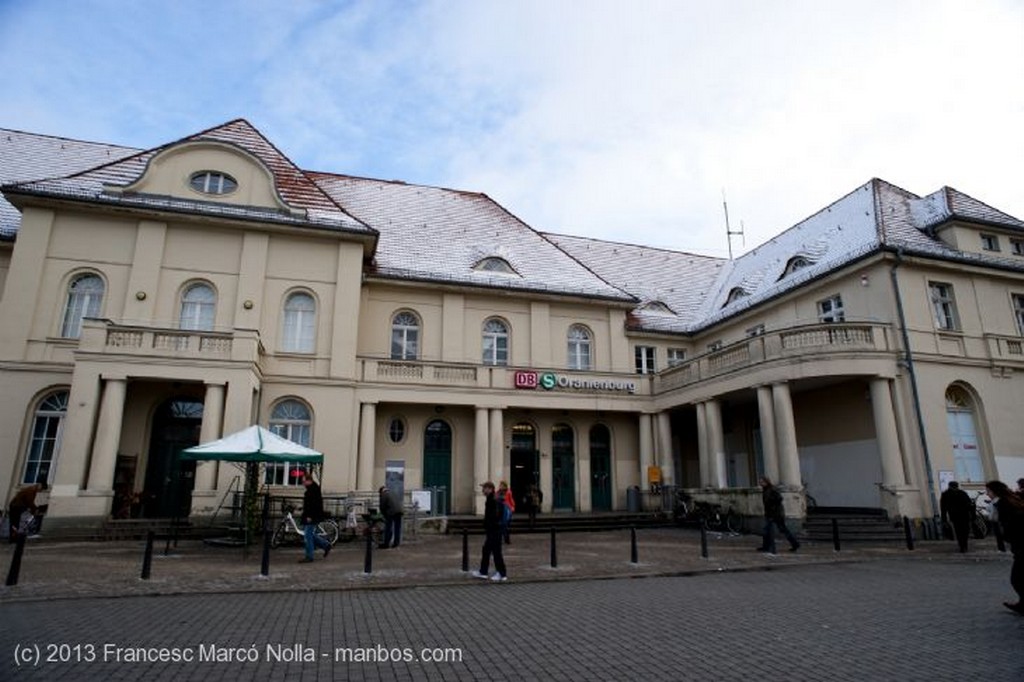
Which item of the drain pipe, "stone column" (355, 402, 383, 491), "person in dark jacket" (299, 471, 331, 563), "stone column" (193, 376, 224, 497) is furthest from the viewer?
"stone column" (355, 402, 383, 491)

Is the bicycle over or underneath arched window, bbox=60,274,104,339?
underneath

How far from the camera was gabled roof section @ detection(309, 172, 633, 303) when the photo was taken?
24578 millimetres

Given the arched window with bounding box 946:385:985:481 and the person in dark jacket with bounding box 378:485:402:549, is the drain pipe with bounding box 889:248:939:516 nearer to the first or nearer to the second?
the arched window with bounding box 946:385:985:481

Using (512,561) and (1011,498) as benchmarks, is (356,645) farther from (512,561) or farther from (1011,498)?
(1011,498)

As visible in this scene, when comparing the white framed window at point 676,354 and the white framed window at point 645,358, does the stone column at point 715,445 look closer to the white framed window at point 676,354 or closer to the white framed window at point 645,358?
the white framed window at point 645,358

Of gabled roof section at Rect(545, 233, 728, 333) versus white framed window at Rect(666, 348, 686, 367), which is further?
gabled roof section at Rect(545, 233, 728, 333)

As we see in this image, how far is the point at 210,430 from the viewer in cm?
1744

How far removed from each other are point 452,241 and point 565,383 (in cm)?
820

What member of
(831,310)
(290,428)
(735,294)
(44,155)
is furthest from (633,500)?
(44,155)

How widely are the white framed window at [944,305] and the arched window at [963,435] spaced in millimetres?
2187

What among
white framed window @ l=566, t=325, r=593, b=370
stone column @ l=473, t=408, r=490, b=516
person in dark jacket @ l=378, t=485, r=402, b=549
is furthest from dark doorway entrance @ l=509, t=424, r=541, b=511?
person in dark jacket @ l=378, t=485, r=402, b=549

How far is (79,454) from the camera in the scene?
53.7ft

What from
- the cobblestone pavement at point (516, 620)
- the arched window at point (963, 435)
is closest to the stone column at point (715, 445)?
the arched window at point (963, 435)

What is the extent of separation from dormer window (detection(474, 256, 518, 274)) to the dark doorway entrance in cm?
662
